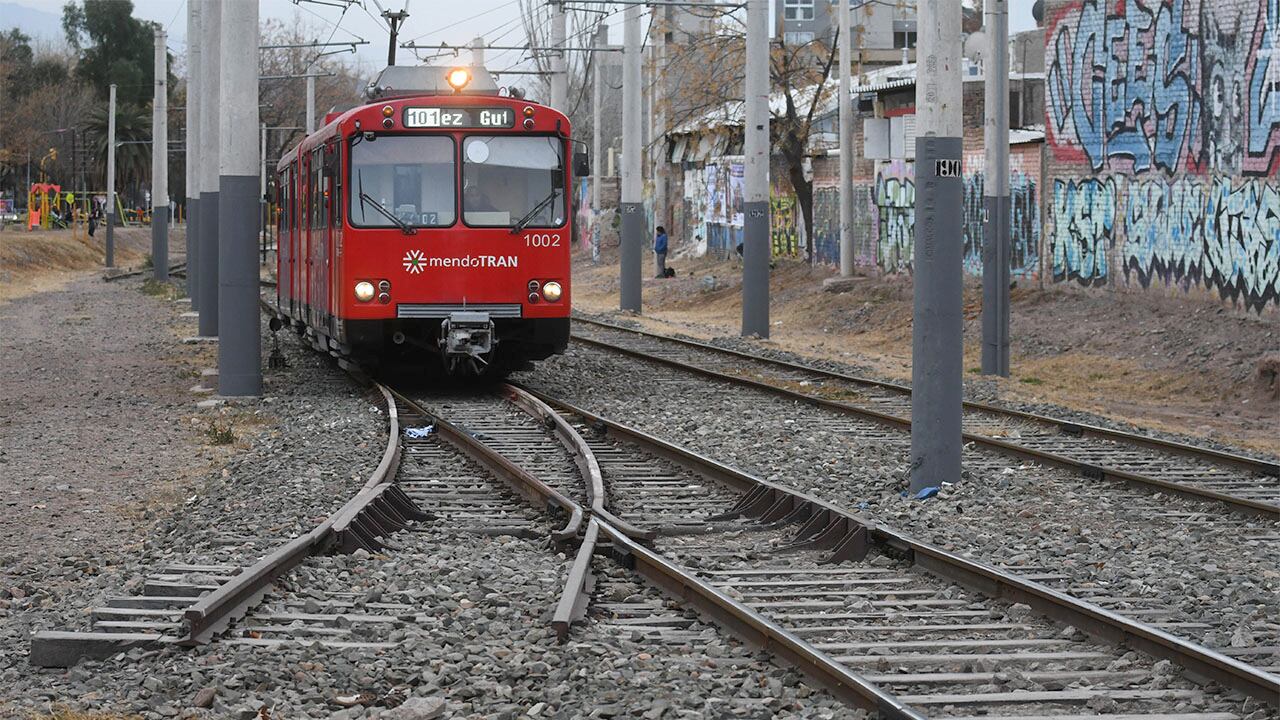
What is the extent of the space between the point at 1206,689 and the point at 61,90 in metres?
102

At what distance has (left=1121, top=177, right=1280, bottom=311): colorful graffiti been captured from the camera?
22.8 m

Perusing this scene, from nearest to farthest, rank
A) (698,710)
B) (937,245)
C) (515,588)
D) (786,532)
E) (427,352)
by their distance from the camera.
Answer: (698,710) → (515,588) → (786,532) → (937,245) → (427,352)

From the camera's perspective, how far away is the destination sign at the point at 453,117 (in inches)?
696

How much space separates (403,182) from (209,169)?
10658mm

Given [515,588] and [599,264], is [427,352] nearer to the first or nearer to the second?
[515,588]

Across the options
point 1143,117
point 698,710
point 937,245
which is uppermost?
point 1143,117

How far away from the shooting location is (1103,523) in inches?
420

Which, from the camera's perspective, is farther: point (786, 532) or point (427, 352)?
point (427, 352)

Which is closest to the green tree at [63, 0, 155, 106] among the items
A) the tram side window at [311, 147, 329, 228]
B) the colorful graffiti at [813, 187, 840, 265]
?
the colorful graffiti at [813, 187, 840, 265]

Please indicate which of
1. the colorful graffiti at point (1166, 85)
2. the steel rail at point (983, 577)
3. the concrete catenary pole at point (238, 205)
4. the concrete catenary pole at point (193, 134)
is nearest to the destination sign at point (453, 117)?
the concrete catenary pole at point (238, 205)

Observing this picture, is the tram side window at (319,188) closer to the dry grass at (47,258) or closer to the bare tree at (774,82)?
the bare tree at (774,82)

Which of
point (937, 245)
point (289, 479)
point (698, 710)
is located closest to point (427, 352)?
point (289, 479)

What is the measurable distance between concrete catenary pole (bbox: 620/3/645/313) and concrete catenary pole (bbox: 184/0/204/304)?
866 cm

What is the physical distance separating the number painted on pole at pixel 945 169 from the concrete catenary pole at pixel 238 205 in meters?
8.84
